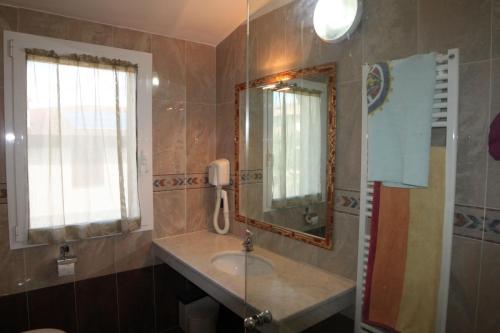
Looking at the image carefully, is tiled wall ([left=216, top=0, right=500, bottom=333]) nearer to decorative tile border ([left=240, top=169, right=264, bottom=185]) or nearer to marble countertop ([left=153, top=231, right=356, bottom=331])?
marble countertop ([left=153, top=231, right=356, bottom=331])

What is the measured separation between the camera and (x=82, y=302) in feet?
6.57

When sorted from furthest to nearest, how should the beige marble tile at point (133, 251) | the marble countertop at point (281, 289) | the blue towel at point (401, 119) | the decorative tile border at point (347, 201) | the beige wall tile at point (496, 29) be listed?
the beige marble tile at point (133, 251)
the decorative tile border at point (347, 201)
the marble countertop at point (281, 289)
the blue towel at point (401, 119)
the beige wall tile at point (496, 29)

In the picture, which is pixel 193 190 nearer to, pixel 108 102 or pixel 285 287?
pixel 108 102

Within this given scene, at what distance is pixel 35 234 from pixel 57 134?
2.02 ft

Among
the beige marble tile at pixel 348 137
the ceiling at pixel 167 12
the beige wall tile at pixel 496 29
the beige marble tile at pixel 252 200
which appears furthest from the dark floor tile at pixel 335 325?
the ceiling at pixel 167 12

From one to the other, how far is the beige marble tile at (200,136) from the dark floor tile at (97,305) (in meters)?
1.00

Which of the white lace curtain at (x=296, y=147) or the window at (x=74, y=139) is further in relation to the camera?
the window at (x=74, y=139)

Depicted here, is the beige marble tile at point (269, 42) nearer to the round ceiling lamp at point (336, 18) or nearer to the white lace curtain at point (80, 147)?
→ the round ceiling lamp at point (336, 18)

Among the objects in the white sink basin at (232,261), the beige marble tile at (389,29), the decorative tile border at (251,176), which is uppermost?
the beige marble tile at (389,29)

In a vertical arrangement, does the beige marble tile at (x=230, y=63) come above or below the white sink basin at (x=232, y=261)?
above

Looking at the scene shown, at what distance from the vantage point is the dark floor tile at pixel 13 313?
5.79 ft

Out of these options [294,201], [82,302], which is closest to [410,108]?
[294,201]

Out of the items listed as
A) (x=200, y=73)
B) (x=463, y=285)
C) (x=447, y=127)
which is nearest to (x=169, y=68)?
(x=200, y=73)

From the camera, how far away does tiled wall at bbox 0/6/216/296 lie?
70.4 inches
